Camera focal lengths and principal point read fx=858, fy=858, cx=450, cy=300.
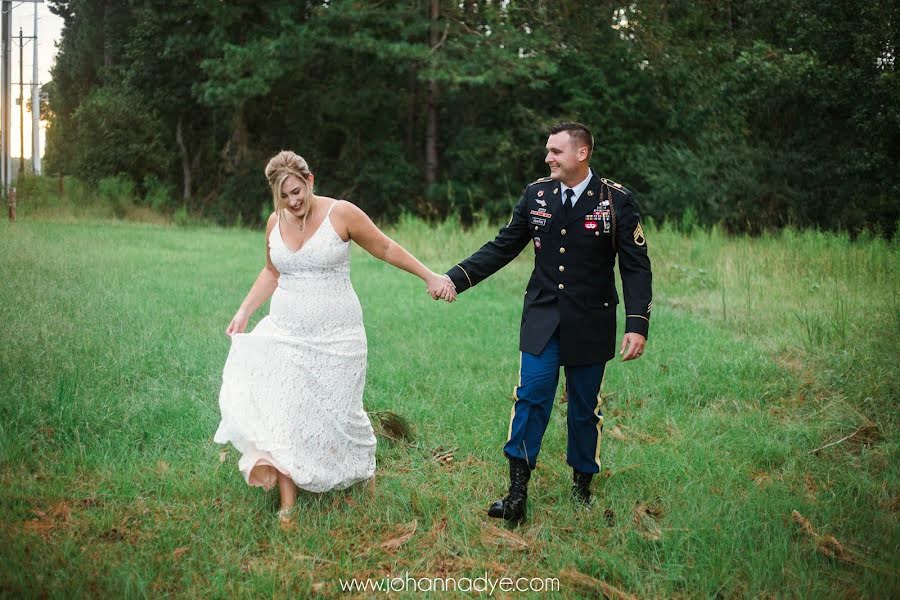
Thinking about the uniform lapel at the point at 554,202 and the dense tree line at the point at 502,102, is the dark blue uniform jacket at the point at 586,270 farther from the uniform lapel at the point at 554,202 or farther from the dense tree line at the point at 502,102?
the dense tree line at the point at 502,102

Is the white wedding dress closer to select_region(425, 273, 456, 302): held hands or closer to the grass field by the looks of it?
the grass field

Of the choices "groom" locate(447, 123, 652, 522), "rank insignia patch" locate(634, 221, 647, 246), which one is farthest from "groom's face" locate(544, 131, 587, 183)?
"rank insignia patch" locate(634, 221, 647, 246)

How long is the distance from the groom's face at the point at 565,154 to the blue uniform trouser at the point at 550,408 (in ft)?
3.12

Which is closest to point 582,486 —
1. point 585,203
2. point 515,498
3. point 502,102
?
point 515,498

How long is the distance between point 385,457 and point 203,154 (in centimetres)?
2728

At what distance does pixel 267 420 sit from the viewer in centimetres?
471

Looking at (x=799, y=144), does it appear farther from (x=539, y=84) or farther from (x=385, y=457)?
(x=385, y=457)

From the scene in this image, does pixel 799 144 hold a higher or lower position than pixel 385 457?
Answer: higher

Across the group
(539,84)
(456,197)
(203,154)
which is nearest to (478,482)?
(539,84)

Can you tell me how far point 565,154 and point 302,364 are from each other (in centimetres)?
189

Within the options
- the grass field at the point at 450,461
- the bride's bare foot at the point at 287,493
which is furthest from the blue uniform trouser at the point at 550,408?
the bride's bare foot at the point at 287,493

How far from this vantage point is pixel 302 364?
4.81 meters

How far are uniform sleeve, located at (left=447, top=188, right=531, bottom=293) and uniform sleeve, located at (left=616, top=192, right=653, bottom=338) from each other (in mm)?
628

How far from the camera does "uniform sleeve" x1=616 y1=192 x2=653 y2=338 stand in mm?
4824
